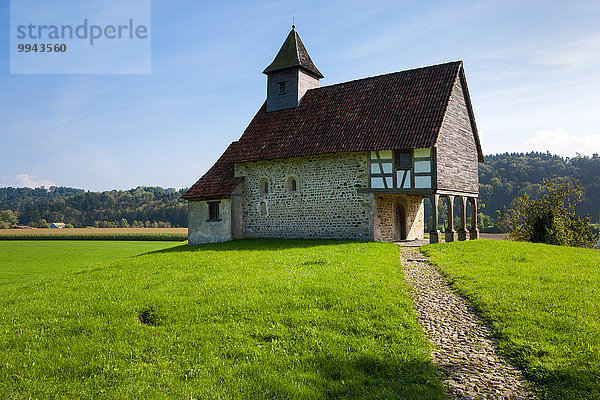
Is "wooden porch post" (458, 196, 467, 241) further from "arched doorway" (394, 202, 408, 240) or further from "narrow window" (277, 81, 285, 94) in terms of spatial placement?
"narrow window" (277, 81, 285, 94)

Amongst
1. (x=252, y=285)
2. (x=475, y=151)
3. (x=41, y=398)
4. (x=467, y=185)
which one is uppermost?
(x=475, y=151)

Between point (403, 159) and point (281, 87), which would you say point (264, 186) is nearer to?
point (281, 87)

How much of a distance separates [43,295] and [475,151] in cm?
2190

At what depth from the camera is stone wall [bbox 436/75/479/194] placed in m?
19.9

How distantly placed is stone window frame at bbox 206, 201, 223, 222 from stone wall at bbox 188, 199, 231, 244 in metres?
0.18

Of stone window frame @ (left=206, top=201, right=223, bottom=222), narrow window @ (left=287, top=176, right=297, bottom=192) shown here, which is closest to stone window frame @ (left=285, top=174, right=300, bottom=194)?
narrow window @ (left=287, top=176, right=297, bottom=192)

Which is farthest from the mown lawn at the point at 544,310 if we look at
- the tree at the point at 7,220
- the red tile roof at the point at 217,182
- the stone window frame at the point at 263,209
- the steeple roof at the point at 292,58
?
the tree at the point at 7,220

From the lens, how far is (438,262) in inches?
539

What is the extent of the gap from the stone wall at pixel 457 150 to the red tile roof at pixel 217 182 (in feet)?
38.1

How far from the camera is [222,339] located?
7.23 meters

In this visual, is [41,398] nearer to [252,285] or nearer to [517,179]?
[252,285]

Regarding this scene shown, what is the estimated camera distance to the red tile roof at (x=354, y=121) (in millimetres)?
Answer: 19734

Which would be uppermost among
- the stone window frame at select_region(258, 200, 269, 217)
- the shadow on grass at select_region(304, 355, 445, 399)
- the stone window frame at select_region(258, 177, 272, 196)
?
the stone window frame at select_region(258, 177, 272, 196)

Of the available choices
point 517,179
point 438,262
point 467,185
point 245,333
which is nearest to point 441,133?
point 467,185
